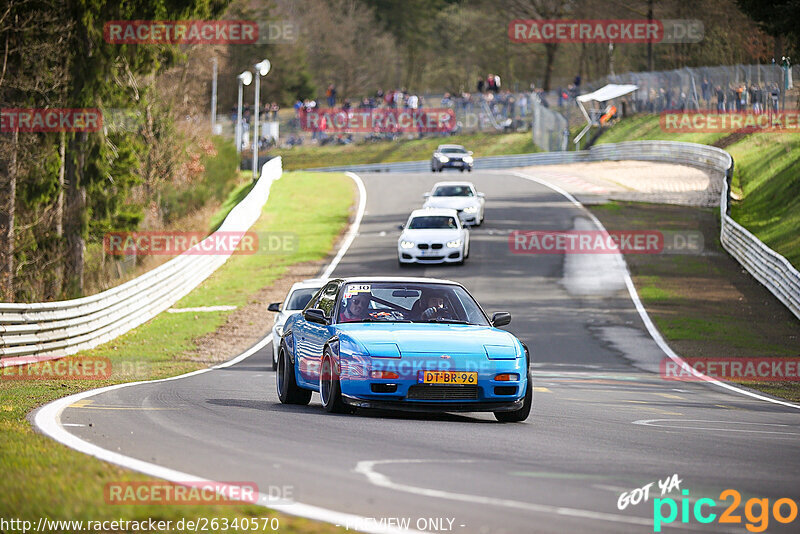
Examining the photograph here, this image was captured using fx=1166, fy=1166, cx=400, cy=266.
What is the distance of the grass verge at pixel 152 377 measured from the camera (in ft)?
18.6

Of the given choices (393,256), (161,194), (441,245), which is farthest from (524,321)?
(161,194)

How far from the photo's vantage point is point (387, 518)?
5832 millimetres

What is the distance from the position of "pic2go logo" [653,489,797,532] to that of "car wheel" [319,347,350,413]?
456cm

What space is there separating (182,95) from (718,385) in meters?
49.2

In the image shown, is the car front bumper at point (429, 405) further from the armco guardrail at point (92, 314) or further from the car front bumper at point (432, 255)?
the car front bumper at point (432, 255)

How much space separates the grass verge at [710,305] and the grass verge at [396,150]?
119 ft

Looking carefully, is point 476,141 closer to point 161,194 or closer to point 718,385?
point 161,194

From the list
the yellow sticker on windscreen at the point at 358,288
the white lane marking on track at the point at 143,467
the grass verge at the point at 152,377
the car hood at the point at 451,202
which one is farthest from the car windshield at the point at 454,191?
the yellow sticker on windscreen at the point at 358,288

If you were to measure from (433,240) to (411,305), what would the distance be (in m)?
22.4

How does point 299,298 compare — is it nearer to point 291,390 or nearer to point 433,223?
point 291,390

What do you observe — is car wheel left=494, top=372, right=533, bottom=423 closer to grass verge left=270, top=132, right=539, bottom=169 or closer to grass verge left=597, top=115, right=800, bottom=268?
grass verge left=597, top=115, right=800, bottom=268

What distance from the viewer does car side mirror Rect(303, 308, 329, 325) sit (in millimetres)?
→ 11564
